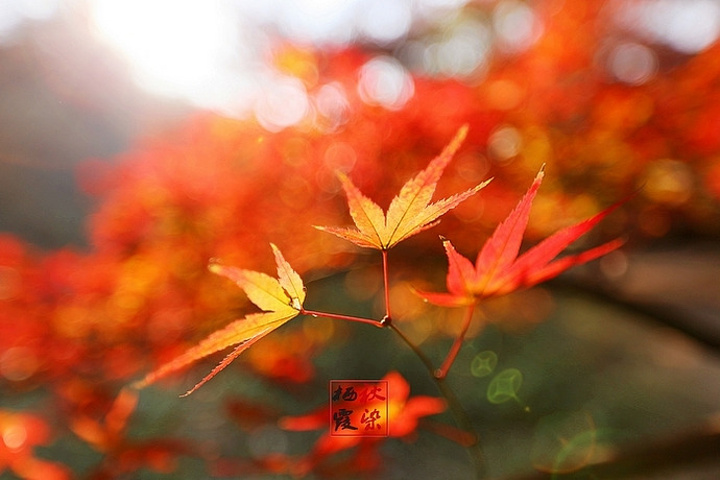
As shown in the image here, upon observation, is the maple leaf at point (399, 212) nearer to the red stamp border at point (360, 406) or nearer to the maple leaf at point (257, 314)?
the maple leaf at point (257, 314)

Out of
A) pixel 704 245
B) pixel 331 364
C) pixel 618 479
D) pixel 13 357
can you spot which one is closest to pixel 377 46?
pixel 331 364

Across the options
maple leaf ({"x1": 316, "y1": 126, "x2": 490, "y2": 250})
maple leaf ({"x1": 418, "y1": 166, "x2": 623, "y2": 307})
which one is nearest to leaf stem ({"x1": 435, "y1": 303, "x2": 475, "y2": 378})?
maple leaf ({"x1": 418, "y1": 166, "x2": 623, "y2": 307})

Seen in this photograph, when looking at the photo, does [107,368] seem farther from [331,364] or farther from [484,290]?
[331,364]

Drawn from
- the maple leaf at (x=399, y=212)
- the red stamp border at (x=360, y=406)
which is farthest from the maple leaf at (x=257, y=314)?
the red stamp border at (x=360, y=406)

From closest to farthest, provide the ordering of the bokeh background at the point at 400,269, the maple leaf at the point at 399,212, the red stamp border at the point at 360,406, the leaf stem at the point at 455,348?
1. the maple leaf at the point at 399,212
2. the leaf stem at the point at 455,348
3. the red stamp border at the point at 360,406
4. the bokeh background at the point at 400,269

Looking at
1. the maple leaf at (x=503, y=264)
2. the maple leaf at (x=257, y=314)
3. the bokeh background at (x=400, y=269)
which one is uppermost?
the bokeh background at (x=400, y=269)

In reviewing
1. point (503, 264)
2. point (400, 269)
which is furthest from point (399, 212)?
point (400, 269)

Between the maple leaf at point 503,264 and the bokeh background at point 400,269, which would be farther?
the bokeh background at point 400,269
